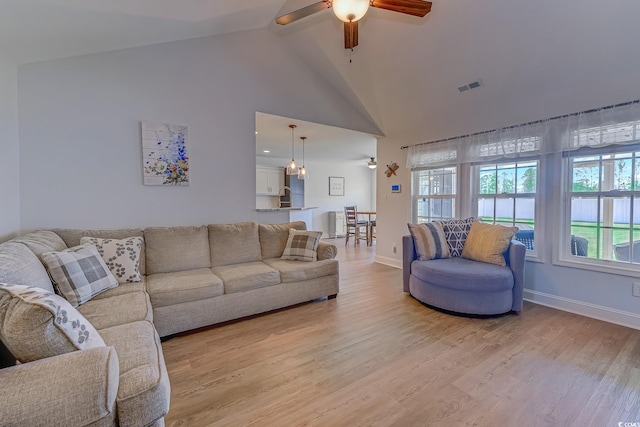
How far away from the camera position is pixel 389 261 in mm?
4895

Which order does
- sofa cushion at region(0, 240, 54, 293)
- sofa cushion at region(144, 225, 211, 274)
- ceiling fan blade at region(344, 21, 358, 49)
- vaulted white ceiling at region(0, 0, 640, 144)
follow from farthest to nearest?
sofa cushion at region(144, 225, 211, 274) → vaulted white ceiling at region(0, 0, 640, 144) → ceiling fan blade at region(344, 21, 358, 49) → sofa cushion at region(0, 240, 54, 293)

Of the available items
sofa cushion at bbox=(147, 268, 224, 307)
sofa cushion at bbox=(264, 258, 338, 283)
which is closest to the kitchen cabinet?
sofa cushion at bbox=(264, 258, 338, 283)

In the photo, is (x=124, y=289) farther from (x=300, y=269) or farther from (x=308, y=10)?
(x=308, y=10)

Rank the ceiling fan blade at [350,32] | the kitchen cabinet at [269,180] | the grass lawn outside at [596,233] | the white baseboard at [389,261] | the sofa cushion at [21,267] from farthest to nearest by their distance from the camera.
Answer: the kitchen cabinet at [269,180] → the white baseboard at [389,261] → the grass lawn outside at [596,233] → the ceiling fan blade at [350,32] → the sofa cushion at [21,267]

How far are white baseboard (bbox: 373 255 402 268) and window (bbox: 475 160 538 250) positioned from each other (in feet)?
4.84

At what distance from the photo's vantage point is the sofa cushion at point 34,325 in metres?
1.02

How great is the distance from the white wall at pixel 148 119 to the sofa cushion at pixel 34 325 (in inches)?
80.8

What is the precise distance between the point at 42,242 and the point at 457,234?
13.0ft

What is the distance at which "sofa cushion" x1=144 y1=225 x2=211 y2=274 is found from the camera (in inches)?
110

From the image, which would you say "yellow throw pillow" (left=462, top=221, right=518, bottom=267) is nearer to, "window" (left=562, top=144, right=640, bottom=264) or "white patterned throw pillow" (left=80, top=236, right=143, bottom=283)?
"window" (left=562, top=144, right=640, bottom=264)

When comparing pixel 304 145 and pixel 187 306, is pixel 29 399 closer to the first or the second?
pixel 187 306

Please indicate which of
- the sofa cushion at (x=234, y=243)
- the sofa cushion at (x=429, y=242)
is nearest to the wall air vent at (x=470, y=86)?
the sofa cushion at (x=429, y=242)

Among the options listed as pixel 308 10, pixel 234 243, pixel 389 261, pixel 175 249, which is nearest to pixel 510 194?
pixel 389 261

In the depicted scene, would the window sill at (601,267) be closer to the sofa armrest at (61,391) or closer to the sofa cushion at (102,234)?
the sofa armrest at (61,391)
